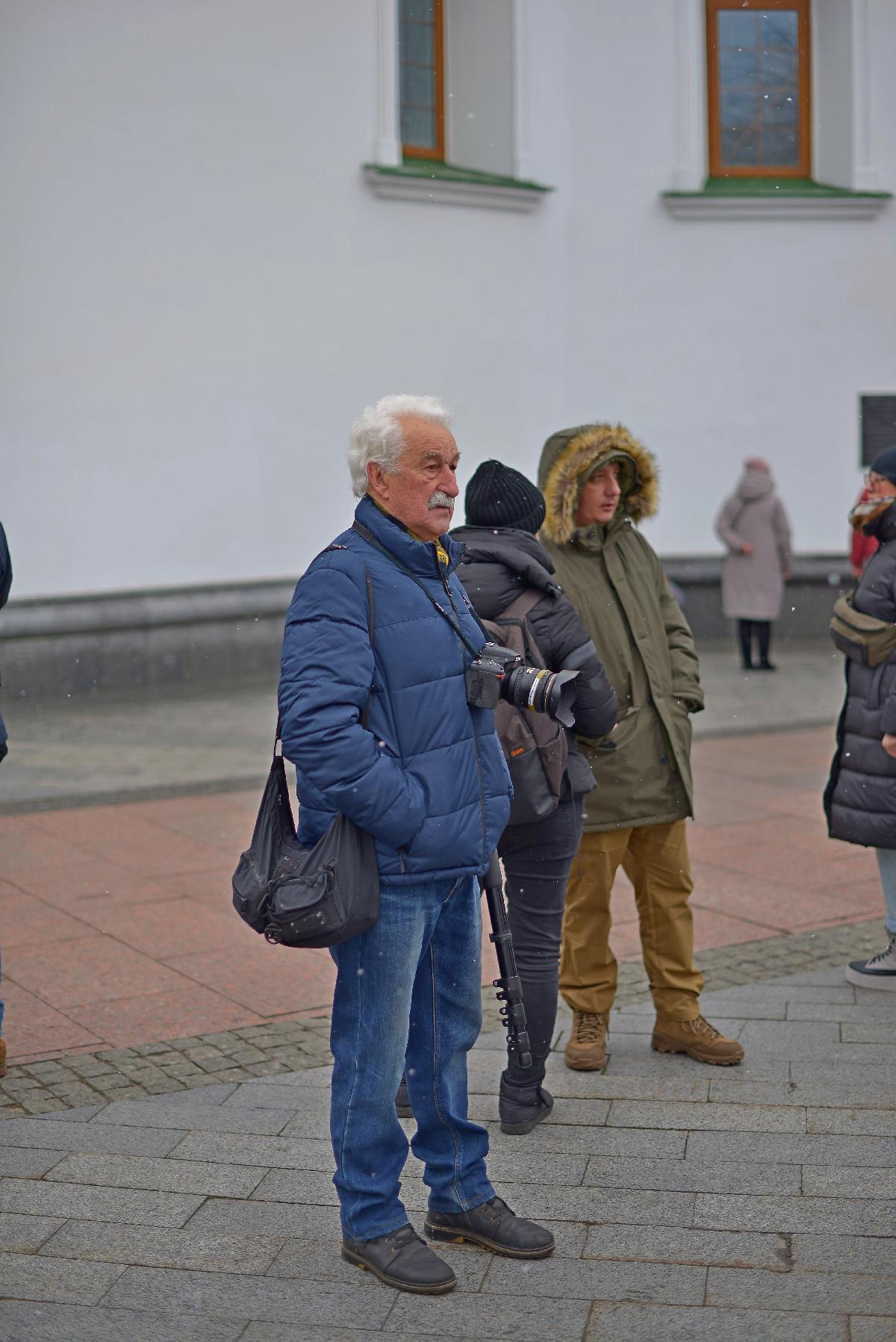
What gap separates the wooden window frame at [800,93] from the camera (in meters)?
16.2

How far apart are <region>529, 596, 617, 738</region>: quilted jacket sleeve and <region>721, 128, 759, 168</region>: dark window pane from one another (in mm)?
12912

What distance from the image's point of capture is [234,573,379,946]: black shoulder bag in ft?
11.2

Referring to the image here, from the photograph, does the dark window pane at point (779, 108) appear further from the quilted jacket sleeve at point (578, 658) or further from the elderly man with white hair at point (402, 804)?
the elderly man with white hair at point (402, 804)

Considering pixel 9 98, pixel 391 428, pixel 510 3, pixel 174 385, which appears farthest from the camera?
pixel 510 3

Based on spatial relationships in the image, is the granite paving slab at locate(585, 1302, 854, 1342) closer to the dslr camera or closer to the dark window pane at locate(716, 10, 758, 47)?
the dslr camera

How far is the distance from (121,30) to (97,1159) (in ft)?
33.2

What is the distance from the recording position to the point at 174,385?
13086 millimetres

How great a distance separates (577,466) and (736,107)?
1272cm

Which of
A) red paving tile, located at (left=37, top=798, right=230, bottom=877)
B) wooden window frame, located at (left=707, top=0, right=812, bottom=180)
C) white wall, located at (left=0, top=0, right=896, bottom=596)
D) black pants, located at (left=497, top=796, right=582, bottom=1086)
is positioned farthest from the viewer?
wooden window frame, located at (left=707, top=0, right=812, bottom=180)

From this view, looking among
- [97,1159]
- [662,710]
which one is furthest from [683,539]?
[97,1159]

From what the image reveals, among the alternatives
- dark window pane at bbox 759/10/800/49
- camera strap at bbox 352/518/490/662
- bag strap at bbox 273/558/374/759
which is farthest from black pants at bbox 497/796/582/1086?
dark window pane at bbox 759/10/800/49

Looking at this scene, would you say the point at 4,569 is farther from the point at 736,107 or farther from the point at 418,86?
the point at 736,107

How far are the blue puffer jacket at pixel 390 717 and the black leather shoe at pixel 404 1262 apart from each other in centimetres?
80

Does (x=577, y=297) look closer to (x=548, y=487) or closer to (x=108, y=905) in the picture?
(x=108, y=905)
